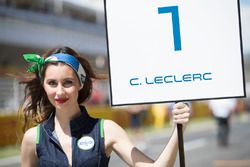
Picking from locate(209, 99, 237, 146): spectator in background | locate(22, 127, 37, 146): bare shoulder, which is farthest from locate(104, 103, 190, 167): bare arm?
locate(209, 99, 237, 146): spectator in background

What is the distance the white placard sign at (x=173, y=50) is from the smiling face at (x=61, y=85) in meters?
0.20

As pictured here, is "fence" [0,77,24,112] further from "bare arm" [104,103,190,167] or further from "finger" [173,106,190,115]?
"finger" [173,106,190,115]

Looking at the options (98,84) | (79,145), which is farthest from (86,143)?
(98,84)

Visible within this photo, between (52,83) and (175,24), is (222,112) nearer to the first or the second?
(175,24)

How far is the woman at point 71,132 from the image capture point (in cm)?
265

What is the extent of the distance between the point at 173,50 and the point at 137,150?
0.53 m

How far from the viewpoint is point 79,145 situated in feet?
8.79

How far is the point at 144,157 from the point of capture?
106 inches

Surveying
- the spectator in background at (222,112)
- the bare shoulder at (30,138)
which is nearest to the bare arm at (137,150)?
the bare shoulder at (30,138)

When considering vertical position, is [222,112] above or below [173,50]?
below

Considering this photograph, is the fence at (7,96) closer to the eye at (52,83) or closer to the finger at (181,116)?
the eye at (52,83)

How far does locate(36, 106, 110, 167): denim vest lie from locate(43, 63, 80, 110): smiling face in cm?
12

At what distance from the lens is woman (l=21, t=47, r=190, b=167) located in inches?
104

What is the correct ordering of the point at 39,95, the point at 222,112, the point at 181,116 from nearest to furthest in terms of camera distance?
the point at 181,116 → the point at 39,95 → the point at 222,112
